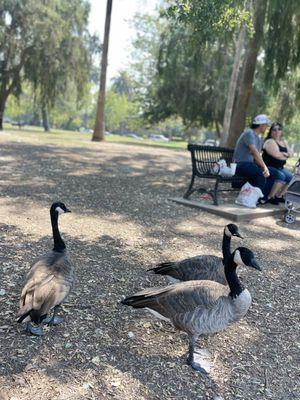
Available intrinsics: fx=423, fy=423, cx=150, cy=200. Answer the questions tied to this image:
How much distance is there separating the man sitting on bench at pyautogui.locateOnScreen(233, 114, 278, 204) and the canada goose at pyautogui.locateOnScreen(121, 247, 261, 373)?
465cm

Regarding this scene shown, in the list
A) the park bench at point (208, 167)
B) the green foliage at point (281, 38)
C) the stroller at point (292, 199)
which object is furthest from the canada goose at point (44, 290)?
the green foliage at point (281, 38)

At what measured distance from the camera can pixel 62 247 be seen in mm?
4004

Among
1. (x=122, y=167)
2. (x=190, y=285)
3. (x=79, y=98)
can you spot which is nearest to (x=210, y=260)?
(x=190, y=285)

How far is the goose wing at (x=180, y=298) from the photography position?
3.08 m

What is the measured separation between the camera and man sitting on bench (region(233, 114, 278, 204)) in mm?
7621

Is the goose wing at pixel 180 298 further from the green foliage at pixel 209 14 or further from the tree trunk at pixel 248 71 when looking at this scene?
the tree trunk at pixel 248 71

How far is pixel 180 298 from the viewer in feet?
10.2

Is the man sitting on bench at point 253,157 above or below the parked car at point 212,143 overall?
above

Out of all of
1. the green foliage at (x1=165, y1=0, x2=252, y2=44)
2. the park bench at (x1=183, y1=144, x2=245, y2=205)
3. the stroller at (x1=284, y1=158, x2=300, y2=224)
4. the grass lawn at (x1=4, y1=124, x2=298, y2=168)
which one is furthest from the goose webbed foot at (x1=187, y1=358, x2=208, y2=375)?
the grass lawn at (x1=4, y1=124, x2=298, y2=168)

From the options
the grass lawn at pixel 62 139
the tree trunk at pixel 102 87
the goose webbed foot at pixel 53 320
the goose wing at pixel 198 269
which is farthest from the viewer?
the tree trunk at pixel 102 87

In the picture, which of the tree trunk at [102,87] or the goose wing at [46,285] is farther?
the tree trunk at [102,87]

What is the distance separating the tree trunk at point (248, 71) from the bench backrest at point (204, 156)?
413 cm

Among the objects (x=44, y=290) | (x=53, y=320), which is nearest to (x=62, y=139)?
(x=53, y=320)

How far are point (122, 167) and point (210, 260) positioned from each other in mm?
7685
